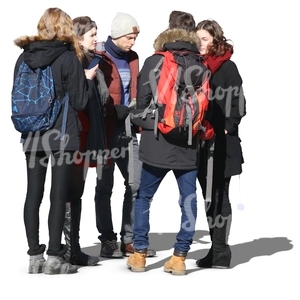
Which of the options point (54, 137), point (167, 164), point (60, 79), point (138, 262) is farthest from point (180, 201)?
point (60, 79)

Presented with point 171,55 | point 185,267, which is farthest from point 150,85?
point 185,267

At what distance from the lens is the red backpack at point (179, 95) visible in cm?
1014

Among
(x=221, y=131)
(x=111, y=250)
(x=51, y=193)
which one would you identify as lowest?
(x=111, y=250)

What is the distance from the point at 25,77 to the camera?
10.2 meters

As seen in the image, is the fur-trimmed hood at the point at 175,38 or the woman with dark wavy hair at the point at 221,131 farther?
the woman with dark wavy hair at the point at 221,131

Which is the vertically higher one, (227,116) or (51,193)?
(227,116)

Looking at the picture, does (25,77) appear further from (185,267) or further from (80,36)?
(185,267)

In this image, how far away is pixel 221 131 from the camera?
1084cm

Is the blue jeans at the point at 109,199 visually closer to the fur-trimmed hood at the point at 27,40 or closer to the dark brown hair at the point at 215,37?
the dark brown hair at the point at 215,37

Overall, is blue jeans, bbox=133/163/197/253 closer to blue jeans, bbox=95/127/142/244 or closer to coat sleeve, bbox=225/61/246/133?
coat sleeve, bbox=225/61/246/133

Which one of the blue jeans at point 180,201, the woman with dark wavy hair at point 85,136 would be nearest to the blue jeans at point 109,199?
the woman with dark wavy hair at point 85,136

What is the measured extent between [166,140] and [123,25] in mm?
1469

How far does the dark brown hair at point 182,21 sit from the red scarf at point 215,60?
33 cm

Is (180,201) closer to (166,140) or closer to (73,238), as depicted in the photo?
(166,140)
